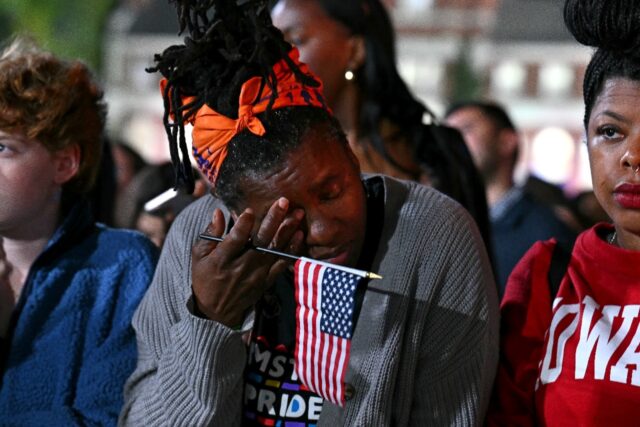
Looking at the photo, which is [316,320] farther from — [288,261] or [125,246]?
[125,246]

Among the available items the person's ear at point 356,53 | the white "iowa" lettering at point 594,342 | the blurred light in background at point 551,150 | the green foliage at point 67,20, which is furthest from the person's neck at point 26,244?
the blurred light in background at point 551,150

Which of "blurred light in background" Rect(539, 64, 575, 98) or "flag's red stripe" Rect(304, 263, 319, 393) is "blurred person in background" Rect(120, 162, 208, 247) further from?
"blurred light in background" Rect(539, 64, 575, 98)

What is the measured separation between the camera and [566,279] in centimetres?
262

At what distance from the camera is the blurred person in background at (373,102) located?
13.1 ft

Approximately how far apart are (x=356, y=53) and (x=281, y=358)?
1.79 metres

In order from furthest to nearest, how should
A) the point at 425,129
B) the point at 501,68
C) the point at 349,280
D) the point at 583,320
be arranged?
the point at 501,68 → the point at 425,129 → the point at 583,320 → the point at 349,280

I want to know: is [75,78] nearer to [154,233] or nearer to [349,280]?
[154,233]

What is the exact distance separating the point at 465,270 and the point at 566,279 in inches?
10.5

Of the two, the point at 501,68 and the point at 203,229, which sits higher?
the point at 501,68

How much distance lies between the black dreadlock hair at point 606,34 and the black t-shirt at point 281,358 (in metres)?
0.61

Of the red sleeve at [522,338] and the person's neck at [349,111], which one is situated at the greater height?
the person's neck at [349,111]

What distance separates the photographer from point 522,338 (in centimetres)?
265

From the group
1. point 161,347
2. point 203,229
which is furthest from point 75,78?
point 161,347

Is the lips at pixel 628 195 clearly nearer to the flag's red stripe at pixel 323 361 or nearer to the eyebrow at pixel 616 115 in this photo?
the eyebrow at pixel 616 115
